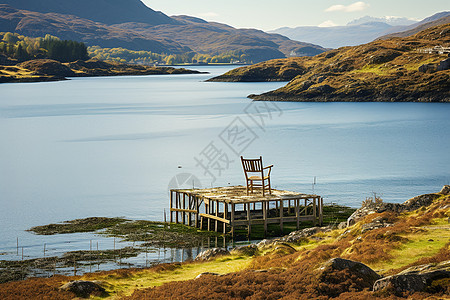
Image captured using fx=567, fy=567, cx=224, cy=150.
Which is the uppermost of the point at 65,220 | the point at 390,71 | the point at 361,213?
the point at 390,71

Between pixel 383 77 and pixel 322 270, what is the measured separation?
5348 inches

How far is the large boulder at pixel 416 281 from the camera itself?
12.8m

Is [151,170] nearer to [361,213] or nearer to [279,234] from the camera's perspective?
[279,234]

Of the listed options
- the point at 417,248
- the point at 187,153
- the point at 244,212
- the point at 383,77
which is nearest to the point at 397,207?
the point at 417,248

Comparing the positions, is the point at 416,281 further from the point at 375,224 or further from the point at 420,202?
the point at 420,202

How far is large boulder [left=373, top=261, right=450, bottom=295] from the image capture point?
42.1ft

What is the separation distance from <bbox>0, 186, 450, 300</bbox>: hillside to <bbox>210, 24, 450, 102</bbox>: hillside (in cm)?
11277

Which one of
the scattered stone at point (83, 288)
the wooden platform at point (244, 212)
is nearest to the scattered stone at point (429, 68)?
the wooden platform at point (244, 212)

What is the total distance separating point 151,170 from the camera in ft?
189

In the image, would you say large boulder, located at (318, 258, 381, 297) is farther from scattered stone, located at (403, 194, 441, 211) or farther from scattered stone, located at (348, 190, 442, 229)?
scattered stone, located at (403, 194, 441, 211)

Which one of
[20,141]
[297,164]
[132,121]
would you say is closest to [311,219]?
[297,164]

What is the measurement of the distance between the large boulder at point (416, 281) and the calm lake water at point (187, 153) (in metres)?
18.9

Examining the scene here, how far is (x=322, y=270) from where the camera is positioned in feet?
46.6

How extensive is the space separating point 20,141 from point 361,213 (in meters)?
64.6
